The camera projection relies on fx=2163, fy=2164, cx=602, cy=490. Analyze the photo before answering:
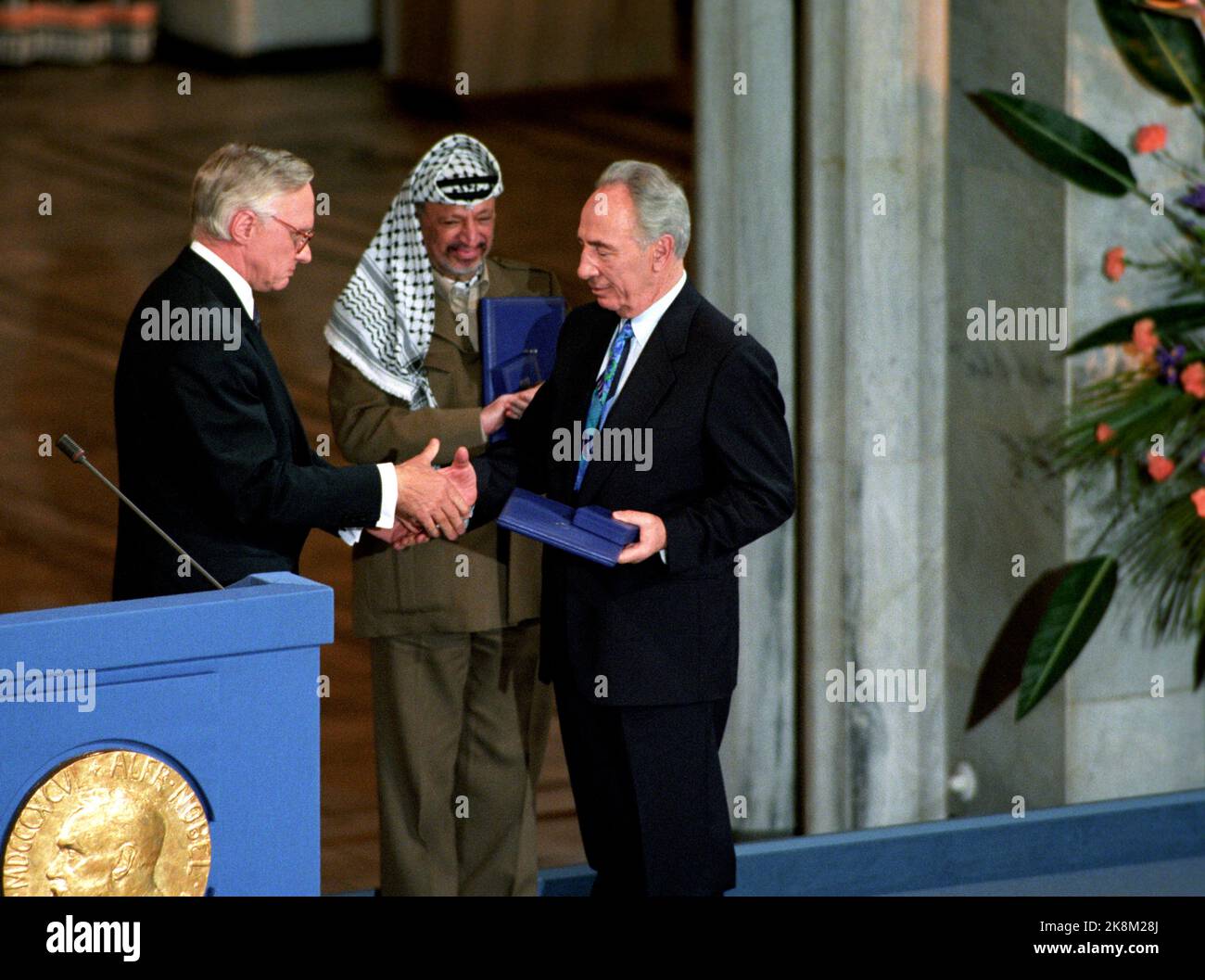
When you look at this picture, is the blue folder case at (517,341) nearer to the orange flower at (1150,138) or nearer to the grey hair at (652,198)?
the grey hair at (652,198)

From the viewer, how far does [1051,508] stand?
523 centimetres

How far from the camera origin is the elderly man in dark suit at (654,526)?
12.6 feet

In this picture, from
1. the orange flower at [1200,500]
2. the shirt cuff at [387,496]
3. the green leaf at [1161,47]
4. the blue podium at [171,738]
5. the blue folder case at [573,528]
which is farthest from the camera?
the green leaf at [1161,47]

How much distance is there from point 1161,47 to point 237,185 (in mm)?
2329

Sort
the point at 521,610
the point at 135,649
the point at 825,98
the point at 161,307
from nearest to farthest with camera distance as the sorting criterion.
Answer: the point at 135,649 → the point at 161,307 → the point at 521,610 → the point at 825,98

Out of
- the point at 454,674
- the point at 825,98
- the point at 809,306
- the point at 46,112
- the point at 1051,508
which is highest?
the point at 46,112

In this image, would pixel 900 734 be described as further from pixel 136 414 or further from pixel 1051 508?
pixel 136 414

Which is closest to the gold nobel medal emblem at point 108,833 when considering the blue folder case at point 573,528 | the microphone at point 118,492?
the microphone at point 118,492

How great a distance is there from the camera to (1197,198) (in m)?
5.01

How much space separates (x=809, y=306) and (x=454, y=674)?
1.32 metres

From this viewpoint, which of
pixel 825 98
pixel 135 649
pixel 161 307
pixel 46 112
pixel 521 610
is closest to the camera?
pixel 135 649

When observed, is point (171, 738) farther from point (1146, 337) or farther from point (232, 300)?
point (1146, 337)

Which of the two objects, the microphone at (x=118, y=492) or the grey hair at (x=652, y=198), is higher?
the grey hair at (x=652, y=198)
